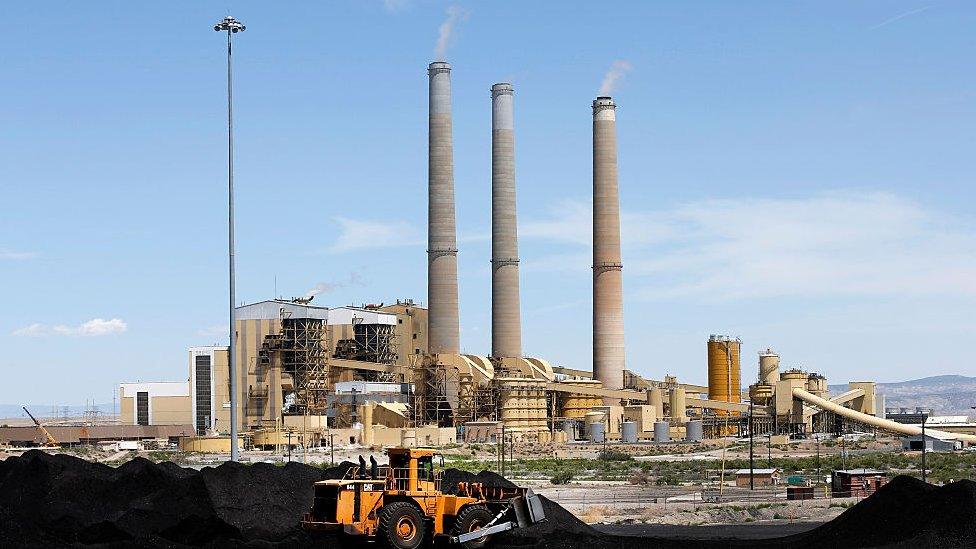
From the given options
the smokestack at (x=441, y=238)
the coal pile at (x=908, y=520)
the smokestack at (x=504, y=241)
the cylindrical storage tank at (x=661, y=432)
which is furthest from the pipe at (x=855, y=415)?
the coal pile at (x=908, y=520)

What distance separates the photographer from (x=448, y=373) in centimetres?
9175

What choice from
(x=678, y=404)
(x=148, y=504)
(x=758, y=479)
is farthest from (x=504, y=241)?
(x=148, y=504)

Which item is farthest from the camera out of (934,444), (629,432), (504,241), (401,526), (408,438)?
(504,241)

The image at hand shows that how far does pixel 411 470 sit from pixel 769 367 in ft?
272

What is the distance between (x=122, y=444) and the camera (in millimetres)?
87812

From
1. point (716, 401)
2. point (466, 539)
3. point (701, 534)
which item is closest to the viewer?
point (466, 539)

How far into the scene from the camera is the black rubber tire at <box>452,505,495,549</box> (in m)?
23.3

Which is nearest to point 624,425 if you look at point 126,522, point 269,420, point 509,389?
point 509,389

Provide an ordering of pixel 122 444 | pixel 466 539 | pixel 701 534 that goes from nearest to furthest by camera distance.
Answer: pixel 466 539, pixel 701 534, pixel 122 444

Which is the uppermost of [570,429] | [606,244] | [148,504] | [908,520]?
[606,244]

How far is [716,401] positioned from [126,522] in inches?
3114

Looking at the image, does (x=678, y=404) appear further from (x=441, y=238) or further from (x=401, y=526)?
(x=401, y=526)

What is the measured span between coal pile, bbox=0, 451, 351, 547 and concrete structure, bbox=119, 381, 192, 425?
2455 inches

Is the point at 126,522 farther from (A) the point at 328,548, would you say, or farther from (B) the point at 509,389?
(B) the point at 509,389
